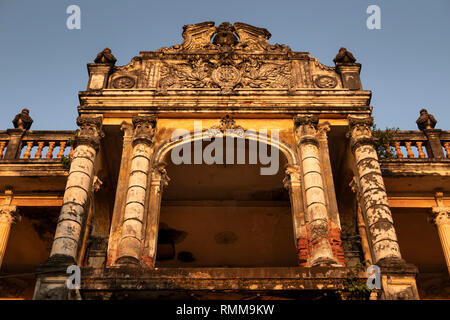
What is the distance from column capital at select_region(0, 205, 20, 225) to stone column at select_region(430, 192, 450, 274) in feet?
35.5

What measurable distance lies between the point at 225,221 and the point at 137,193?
18.1ft

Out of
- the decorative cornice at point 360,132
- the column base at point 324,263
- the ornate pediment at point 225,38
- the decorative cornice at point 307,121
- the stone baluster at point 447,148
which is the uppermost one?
the ornate pediment at point 225,38

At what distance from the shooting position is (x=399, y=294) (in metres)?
10.6

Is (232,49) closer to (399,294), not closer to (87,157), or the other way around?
(87,157)

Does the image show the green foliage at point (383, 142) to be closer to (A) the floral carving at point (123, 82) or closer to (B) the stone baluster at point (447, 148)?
(B) the stone baluster at point (447, 148)

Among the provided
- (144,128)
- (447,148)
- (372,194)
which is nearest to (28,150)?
(144,128)

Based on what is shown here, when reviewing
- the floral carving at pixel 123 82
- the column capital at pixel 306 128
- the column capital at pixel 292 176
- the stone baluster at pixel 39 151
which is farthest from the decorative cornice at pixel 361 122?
the stone baluster at pixel 39 151

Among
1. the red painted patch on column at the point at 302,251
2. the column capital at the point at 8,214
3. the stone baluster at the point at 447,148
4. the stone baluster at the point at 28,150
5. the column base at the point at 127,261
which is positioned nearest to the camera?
the column base at the point at 127,261

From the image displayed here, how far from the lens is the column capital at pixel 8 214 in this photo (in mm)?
14570

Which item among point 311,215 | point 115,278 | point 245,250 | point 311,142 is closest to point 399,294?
point 311,215

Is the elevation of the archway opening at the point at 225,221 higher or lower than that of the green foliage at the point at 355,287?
higher

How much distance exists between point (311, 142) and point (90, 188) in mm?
5232

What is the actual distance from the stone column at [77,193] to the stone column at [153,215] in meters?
1.40

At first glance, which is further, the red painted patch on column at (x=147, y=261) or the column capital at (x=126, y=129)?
the column capital at (x=126, y=129)
